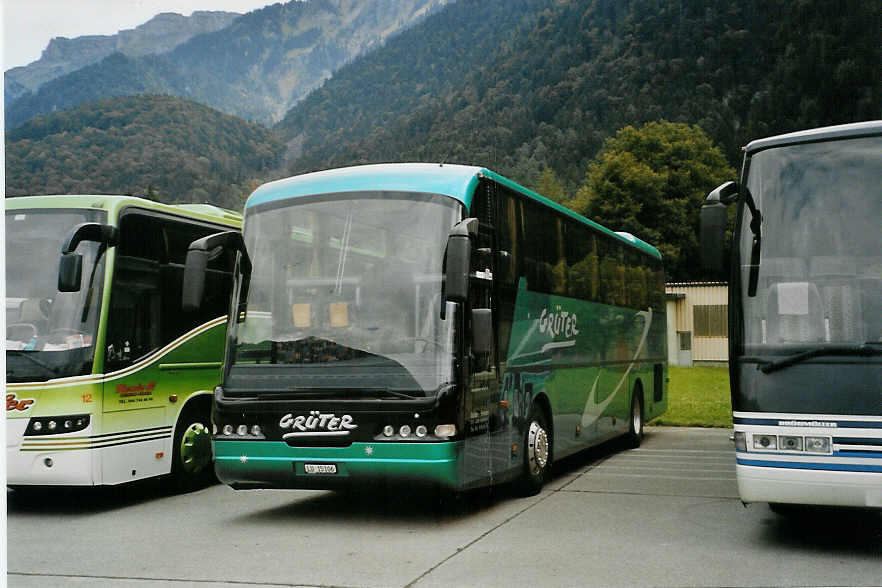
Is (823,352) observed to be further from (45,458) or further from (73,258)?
(45,458)

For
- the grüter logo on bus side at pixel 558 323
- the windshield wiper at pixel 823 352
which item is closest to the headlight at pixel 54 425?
the grüter logo on bus side at pixel 558 323

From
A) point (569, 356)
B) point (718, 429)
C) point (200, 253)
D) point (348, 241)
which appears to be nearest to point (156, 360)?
point (200, 253)

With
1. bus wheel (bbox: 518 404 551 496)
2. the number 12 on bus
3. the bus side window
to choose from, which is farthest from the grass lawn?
the bus side window

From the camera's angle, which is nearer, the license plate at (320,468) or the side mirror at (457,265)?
the side mirror at (457,265)

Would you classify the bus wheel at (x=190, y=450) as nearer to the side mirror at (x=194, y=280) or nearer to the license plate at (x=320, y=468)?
the side mirror at (x=194, y=280)

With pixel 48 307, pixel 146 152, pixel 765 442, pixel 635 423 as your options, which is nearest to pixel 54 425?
pixel 48 307

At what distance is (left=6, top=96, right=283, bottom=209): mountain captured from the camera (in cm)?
6194

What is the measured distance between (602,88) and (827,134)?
104 meters

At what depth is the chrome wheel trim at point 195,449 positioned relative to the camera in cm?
1160

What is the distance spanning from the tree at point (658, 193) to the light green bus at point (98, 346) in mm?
51891

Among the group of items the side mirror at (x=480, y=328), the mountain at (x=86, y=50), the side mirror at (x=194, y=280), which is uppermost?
the mountain at (x=86, y=50)

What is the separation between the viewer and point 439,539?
8477 mm

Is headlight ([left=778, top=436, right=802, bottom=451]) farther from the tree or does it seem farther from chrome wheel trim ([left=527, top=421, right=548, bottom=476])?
the tree

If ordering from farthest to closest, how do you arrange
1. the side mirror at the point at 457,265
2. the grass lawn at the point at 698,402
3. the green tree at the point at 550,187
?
the green tree at the point at 550,187 < the grass lawn at the point at 698,402 < the side mirror at the point at 457,265
